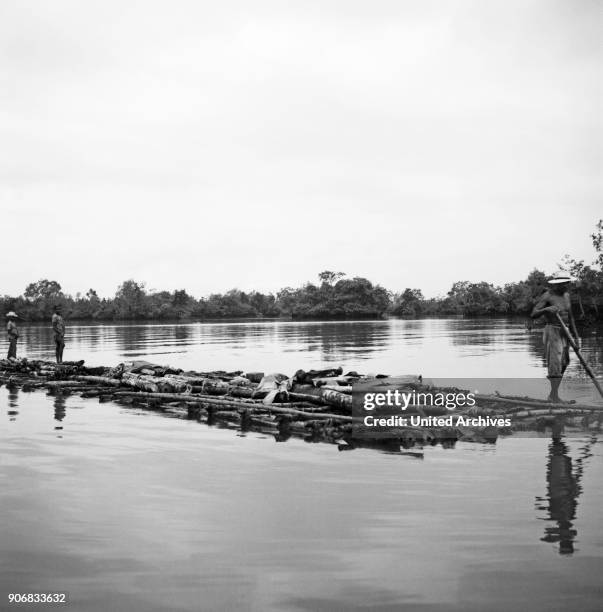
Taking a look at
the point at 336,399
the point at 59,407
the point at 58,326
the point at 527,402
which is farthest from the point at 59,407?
the point at 527,402

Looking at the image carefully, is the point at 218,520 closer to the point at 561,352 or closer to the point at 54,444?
the point at 54,444

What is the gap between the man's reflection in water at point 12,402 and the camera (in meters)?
13.4

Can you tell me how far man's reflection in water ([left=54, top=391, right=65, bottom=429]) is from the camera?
513 inches

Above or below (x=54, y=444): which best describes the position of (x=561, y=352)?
above

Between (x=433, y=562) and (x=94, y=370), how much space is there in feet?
52.2

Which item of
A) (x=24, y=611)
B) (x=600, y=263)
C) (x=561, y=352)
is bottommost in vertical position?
(x=24, y=611)

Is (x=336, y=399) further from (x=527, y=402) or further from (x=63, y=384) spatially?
(x=63, y=384)

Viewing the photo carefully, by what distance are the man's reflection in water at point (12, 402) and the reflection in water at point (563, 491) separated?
993 cm

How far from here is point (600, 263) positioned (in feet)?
189

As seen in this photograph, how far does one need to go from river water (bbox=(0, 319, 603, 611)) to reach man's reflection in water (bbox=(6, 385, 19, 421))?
3.14m

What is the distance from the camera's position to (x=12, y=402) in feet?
51.6

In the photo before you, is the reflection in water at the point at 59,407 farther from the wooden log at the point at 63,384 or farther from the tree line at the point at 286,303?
the tree line at the point at 286,303

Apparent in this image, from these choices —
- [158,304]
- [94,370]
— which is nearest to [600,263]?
[94,370]

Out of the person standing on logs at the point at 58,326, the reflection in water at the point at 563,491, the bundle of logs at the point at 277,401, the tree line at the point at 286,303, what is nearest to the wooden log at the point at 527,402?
the bundle of logs at the point at 277,401
